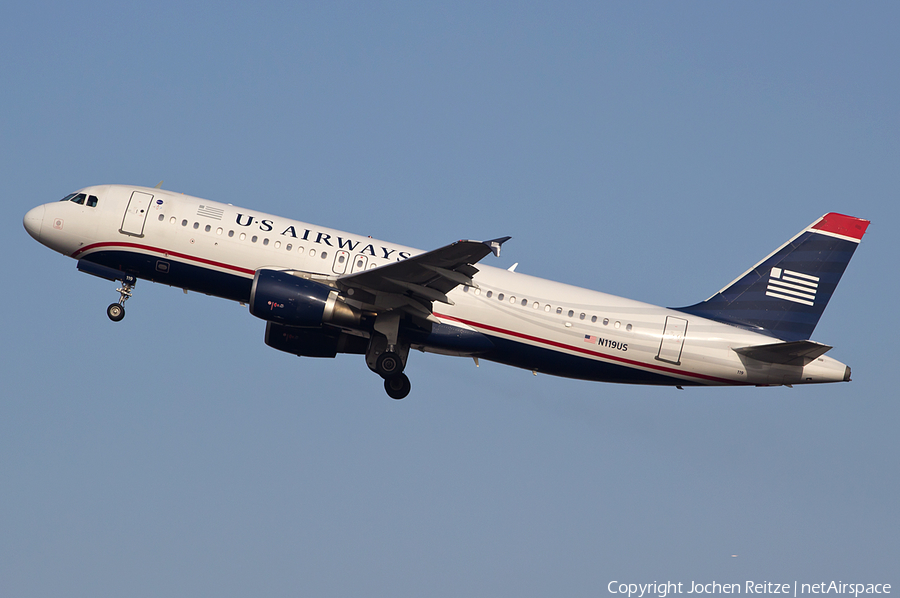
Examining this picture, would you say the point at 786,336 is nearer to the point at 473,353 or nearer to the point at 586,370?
the point at 586,370

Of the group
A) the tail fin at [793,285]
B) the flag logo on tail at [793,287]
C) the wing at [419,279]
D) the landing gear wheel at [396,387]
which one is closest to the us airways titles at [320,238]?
the wing at [419,279]

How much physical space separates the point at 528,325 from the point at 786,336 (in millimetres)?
9166

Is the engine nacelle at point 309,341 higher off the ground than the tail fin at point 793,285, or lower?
lower

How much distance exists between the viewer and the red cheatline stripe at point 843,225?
108 ft

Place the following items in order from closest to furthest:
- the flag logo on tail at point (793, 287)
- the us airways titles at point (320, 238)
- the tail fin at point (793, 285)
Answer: the us airways titles at point (320, 238), the tail fin at point (793, 285), the flag logo on tail at point (793, 287)

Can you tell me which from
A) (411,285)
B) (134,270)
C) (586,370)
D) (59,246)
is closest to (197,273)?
(134,270)

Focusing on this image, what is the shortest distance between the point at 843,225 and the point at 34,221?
91.6 ft

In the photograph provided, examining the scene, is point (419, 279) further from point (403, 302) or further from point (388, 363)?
point (388, 363)

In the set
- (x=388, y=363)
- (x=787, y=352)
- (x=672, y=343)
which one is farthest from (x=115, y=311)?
(x=787, y=352)

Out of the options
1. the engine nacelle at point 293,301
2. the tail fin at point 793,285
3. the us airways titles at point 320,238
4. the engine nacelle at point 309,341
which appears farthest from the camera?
the engine nacelle at point 309,341

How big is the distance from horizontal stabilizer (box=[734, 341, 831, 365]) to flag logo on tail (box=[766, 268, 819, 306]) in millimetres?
3271

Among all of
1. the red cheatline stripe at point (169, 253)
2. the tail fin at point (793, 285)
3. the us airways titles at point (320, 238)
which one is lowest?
the red cheatline stripe at point (169, 253)

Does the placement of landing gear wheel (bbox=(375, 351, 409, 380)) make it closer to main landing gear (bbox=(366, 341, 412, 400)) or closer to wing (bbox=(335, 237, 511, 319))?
main landing gear (bbox=(366, 341, 412, 400))

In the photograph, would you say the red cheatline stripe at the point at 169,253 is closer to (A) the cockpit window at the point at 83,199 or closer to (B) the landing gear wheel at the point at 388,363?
(A) the cockpit window at the point at 83,199
